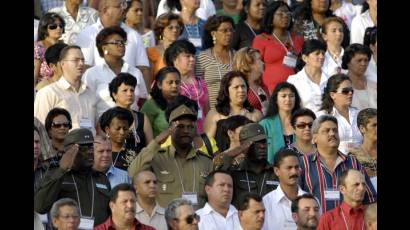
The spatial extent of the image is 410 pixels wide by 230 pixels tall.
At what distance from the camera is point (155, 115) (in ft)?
46.6

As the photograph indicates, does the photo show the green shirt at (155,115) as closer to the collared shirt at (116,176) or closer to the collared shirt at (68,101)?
the collared shirt at (68,101)

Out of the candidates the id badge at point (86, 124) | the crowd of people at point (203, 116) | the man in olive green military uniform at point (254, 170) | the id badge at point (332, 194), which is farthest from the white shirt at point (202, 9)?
the id badge at point (332, 194)

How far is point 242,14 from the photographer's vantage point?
16.7 meters

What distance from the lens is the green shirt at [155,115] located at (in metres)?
14.1

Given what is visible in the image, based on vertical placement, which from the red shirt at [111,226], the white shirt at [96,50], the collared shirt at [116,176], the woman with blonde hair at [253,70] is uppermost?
the white shirt at [96,50]

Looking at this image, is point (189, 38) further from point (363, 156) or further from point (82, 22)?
point (363, 156)

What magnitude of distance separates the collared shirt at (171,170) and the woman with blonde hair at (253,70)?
185cm

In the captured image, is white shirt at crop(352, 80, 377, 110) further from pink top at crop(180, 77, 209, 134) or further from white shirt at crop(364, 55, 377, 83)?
pink top at crop(180, 77, 209, 134)

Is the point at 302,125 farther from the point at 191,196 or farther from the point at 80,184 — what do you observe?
the point at 80,184

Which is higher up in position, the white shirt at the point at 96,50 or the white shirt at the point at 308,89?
the white shirt at the point at 96,50

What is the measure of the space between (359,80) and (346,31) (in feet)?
3.87

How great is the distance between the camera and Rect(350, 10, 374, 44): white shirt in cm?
1691

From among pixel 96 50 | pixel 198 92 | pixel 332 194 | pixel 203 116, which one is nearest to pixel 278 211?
A: pixel 332 194
